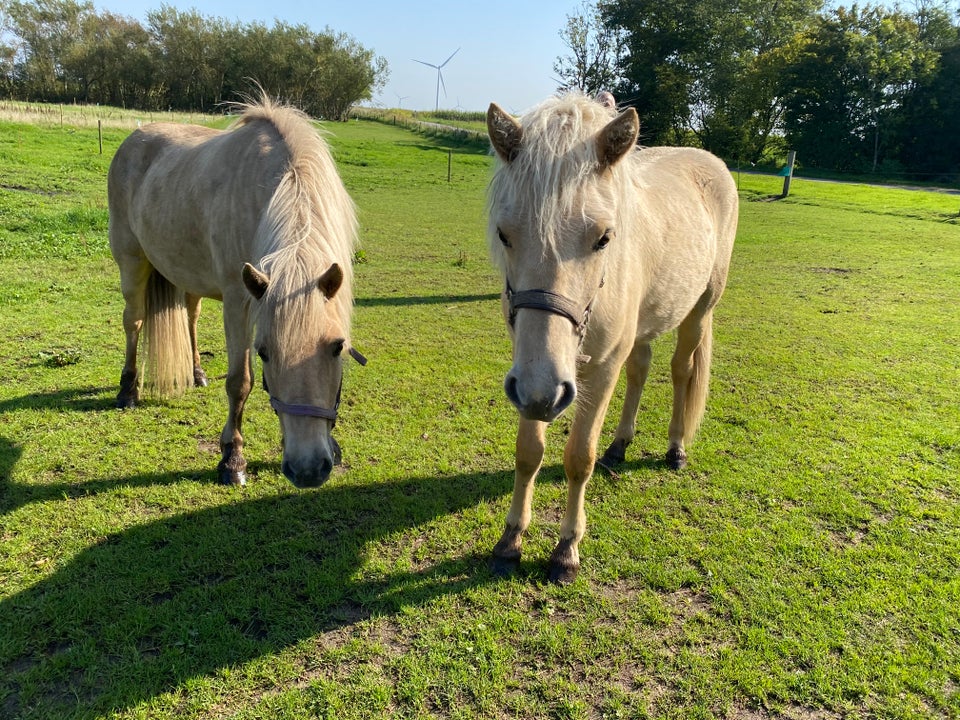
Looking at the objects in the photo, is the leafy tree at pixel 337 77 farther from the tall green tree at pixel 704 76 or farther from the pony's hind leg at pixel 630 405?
the pony's hind leg at pixel 630 405

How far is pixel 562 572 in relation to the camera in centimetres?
287

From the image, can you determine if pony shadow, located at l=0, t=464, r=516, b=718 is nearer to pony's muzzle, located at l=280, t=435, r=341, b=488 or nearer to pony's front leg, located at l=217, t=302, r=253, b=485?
pony's front leg, located at l=217, t=302, r=253, b=485

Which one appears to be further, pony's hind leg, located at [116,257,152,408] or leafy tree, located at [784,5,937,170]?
leafy tree, located at [784,5,937,170]

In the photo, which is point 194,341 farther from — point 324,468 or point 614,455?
point 614,455

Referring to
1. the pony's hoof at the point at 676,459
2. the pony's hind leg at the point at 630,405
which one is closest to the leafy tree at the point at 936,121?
the pony's hind leg at the point at 630,405

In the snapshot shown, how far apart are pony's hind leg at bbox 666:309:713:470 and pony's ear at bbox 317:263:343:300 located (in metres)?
Result: 2.69

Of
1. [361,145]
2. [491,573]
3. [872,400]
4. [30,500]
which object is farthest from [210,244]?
[361,145]

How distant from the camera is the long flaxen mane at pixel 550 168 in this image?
1928 mm

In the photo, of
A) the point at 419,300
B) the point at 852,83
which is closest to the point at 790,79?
Answer: the point at 852,83

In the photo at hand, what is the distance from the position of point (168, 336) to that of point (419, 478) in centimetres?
263

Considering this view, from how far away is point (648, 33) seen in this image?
122 feet

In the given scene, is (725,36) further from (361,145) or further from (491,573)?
(491,573)

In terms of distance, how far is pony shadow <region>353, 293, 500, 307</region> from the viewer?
7578 mm

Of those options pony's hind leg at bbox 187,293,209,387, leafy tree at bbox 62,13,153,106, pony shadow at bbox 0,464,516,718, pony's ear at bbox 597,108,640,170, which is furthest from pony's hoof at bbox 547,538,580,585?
leafy tree at bbox 62,13,153,106
